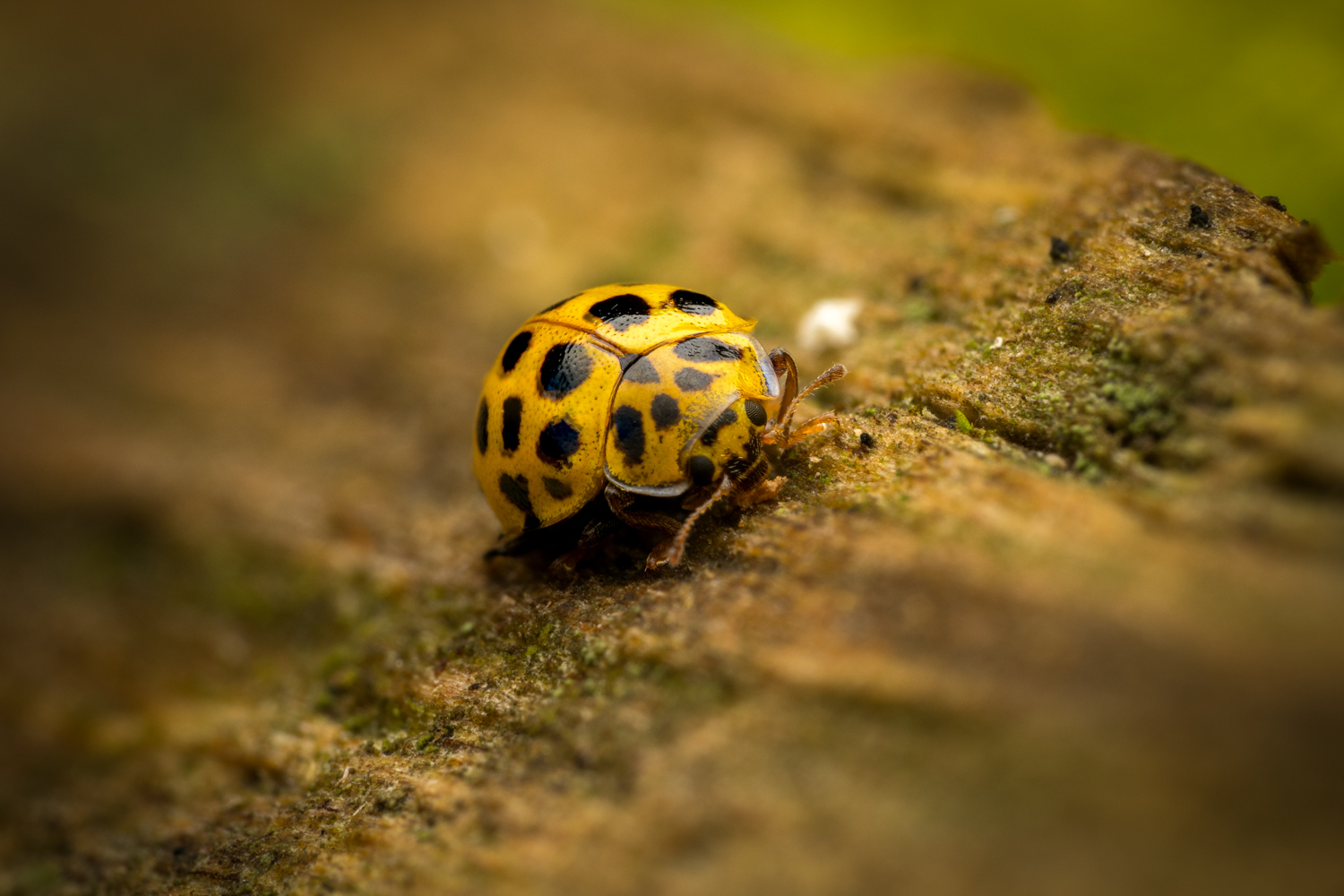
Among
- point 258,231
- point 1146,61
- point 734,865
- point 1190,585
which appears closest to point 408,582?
point 734,865

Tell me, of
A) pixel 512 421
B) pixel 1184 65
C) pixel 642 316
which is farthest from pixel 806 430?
pixel 1184 65

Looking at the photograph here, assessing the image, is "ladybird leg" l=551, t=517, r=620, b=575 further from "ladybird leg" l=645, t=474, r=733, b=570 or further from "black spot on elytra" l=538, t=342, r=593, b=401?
"black spot on elytra" l=538, t=342, r=593, b=401

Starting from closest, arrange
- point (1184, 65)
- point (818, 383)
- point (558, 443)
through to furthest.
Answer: point (558, 443), point (818, 383), point (1184, 65)

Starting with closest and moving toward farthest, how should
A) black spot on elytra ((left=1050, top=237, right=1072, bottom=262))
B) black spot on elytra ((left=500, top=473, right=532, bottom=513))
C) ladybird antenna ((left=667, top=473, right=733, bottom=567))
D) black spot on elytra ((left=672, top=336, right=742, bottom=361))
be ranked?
1. ladybird antenna ((left=667, top=473, right=733, bottom=567))
2. black spot on elytra ((left=672, top=336, right=742, bottom=361))
3. black spot on elytra ((left=500, top=473, right=532, bottom=513))
4. black spot on elytra ((left=1050, top=237, right=1072, bottom=262))

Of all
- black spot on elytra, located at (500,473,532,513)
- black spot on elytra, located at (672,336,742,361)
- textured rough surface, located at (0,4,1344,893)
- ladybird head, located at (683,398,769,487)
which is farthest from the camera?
black spot on elytra, located at (500,473,532,513)

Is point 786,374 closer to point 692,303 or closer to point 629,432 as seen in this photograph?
point 692,303

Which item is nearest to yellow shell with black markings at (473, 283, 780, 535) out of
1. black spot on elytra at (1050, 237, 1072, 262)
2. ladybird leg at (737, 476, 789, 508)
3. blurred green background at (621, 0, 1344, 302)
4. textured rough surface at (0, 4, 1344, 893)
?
ladybird leg at (737, 476, 789, 508)

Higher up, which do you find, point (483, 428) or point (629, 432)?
point (629, 432)
